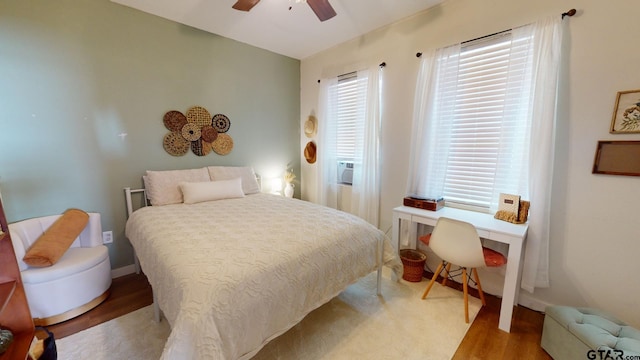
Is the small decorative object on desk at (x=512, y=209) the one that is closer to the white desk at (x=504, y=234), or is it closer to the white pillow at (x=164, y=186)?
the white desk at (x=504, y=234)

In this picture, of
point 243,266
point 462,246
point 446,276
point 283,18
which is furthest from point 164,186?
point 446,276

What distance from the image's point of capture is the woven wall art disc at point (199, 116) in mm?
2857

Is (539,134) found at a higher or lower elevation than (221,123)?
lower

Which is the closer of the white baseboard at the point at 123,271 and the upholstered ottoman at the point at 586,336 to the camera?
the upholstered ottoman at the point at 586,336

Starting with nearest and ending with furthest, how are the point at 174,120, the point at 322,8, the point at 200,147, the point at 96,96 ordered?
the point at 322,8 → the point at 96,96 → the point at 174,120 → the point at 200,147

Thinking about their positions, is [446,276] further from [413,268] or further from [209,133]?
[209,133]

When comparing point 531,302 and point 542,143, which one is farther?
point 531,302

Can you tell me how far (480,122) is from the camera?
2.19 meters

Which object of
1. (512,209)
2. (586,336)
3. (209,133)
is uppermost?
(209,133)

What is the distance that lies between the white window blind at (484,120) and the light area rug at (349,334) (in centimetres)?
107

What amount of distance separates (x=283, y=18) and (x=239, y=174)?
6.16ft

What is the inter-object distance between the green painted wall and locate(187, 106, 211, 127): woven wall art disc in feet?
0.27

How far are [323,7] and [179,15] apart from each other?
170cm

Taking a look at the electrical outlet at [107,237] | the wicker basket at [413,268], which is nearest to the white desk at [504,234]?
the wicker basket at [413,268]
